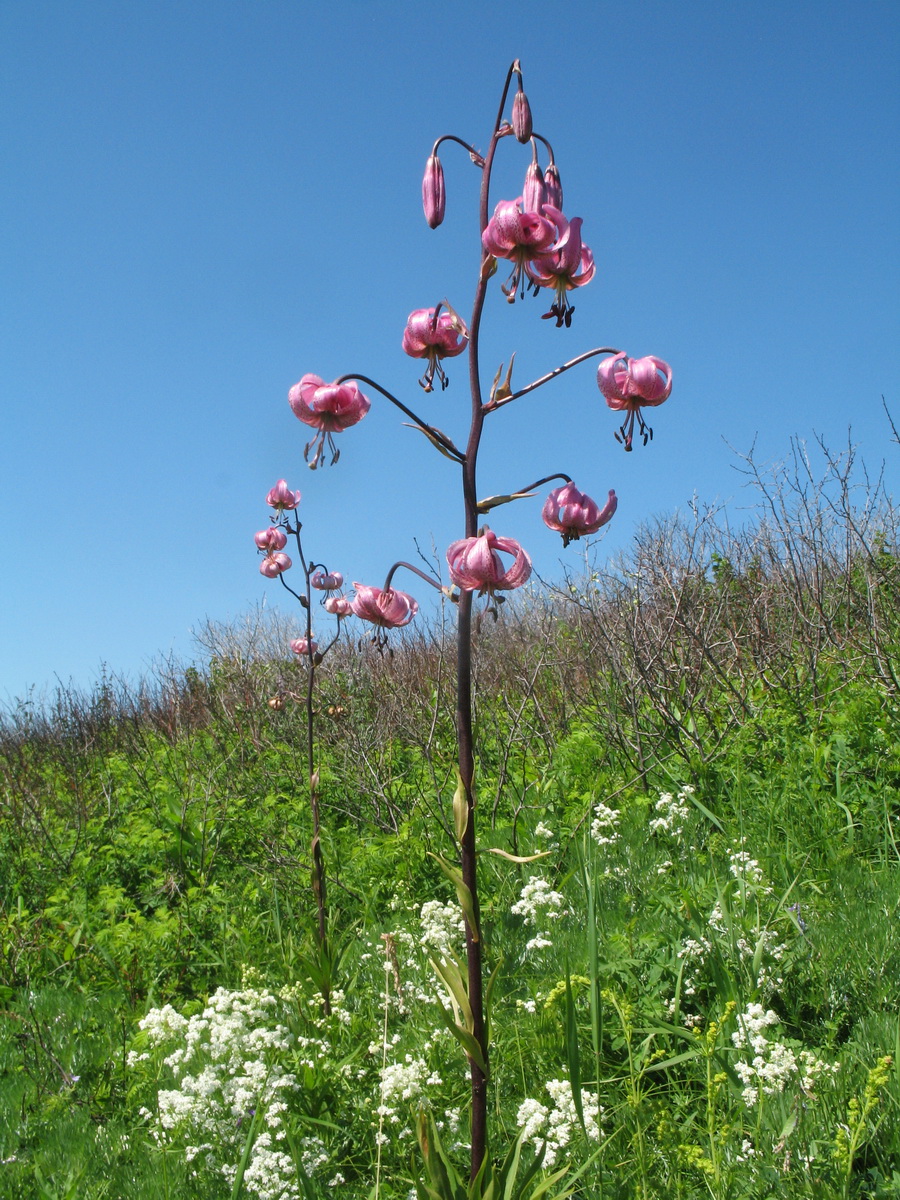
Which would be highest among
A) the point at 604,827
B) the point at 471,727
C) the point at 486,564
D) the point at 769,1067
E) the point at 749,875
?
the point at 486,564

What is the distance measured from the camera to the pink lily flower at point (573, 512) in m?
1.52

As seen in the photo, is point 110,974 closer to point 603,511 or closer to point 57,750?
point 603,511

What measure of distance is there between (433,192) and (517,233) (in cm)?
30

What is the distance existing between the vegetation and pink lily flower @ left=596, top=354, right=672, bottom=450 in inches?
39.1

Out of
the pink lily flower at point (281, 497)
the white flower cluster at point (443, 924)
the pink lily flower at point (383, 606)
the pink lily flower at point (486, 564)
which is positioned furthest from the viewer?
the pink lily flower at point (281, 497)

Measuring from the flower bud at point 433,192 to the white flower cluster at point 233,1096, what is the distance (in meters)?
1.85

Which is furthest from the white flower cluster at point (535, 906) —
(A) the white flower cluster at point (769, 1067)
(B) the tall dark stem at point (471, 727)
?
(B) the tall dark stem at point (471, 727)

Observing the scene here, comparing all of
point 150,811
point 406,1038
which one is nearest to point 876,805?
point 406,1038

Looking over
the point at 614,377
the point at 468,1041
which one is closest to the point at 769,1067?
the point at 468,1041

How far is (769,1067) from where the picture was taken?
1455 millimetres

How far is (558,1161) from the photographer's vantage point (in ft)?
Answer: 5.17

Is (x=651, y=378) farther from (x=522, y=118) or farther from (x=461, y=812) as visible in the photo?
(x=461, y=812)

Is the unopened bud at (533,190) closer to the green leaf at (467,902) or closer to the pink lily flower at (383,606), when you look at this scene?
the pink lily flower at (383,606)

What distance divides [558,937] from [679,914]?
0.40m
